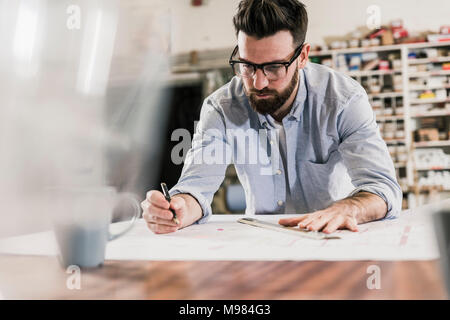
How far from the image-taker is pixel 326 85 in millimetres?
1000

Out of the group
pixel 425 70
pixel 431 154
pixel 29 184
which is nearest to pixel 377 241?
pixel 29 184

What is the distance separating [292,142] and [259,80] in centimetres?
20

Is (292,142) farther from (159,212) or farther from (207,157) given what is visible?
(159,212)

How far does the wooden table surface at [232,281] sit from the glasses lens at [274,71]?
1.84 ft

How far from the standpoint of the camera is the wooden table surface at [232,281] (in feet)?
1.10

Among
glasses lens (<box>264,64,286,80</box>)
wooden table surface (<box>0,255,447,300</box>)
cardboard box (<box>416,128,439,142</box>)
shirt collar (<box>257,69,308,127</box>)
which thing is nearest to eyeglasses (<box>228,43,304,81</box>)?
glasses lens (<box>264,64,286,80</box>)

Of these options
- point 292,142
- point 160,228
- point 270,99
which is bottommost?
point 160,228

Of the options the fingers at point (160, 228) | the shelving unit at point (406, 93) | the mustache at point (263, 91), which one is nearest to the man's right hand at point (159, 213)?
the fingers at point (160, 228)

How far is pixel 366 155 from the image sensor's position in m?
0.83

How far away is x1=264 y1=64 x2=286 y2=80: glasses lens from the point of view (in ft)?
2.87

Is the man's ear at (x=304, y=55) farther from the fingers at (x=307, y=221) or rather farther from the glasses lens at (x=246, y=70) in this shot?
the fingers at (x=307, y=221)

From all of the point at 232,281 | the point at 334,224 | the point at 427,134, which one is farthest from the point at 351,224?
the point at 427,134

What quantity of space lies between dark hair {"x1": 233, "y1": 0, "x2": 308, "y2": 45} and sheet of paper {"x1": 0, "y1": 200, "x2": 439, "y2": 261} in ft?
1.51
